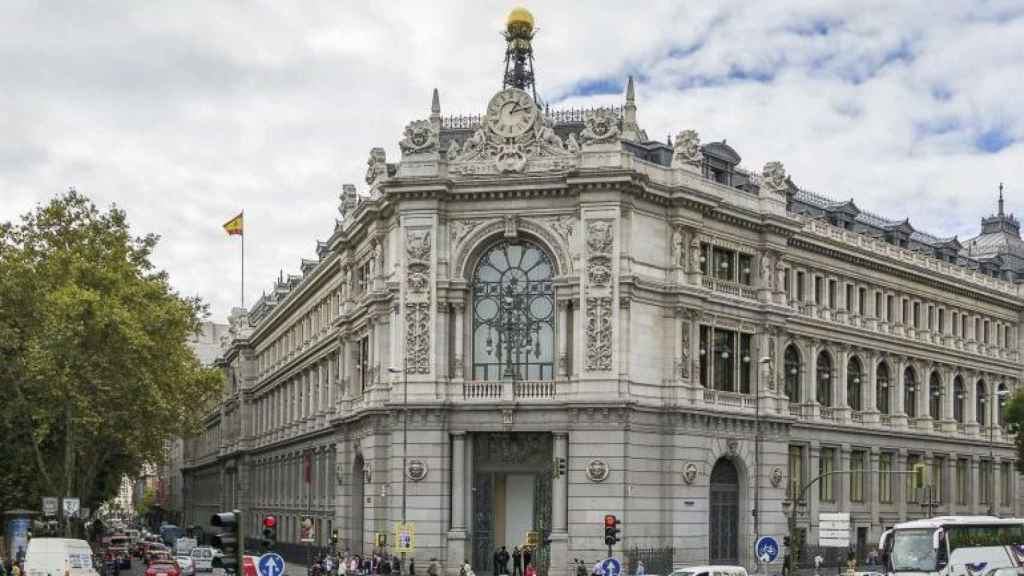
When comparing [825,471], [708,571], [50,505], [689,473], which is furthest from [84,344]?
[825,471]

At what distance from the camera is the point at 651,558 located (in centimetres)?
6844

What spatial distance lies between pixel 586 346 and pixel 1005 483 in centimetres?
4638

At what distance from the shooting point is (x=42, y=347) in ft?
237

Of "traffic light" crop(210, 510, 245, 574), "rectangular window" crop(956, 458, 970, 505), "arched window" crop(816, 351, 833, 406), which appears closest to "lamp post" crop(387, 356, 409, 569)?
"arched window" crop(816, 351, 833, 406)

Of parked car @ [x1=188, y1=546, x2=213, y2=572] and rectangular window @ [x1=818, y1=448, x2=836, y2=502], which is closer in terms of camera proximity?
parked car @ [x1=188, y1=546, x2=213, y2=572]

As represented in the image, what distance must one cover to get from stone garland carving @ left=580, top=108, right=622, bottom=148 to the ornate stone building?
0.38 feet

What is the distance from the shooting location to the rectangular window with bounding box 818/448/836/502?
83.2m

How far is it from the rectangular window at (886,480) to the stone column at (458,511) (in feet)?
101

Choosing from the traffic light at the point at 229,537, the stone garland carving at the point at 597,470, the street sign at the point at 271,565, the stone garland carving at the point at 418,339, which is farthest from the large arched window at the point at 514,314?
the traffic light at the point at 229,537

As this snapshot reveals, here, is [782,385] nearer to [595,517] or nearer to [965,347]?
[595,517]

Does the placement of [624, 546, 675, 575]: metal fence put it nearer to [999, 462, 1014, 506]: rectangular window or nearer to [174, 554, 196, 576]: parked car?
[174, 554, 196, 576]: parked car

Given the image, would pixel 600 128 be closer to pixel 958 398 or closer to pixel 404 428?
pixel 404 428

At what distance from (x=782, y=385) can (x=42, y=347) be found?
3681 cm

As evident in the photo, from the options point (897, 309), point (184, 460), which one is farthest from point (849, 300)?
point (184, 460)
